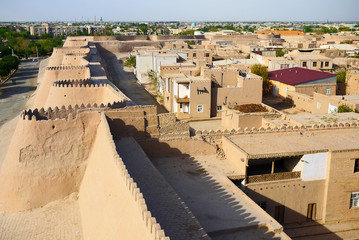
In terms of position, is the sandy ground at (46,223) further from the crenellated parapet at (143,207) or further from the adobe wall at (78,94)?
the adobe wall at (78,94)

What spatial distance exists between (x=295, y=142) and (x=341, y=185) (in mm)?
A: 2351

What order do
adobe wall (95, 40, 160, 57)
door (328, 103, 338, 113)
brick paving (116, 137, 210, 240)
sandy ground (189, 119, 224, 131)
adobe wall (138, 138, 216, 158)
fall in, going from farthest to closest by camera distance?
adobe wall (95, 40, 160, 57)
sandy ground (189, 119, 224, 131)
door (328, 103, 338, 113)
adobe wall (138, 138, 216, 158)
brick paving (116, 137, 210, 240)

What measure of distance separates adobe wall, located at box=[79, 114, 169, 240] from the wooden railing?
A: 536cm

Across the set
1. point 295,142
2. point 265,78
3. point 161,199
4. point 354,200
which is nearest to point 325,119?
point 295,142

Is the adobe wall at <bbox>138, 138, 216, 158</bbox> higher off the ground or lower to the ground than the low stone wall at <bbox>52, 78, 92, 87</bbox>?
lower

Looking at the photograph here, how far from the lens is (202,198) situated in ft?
40.9

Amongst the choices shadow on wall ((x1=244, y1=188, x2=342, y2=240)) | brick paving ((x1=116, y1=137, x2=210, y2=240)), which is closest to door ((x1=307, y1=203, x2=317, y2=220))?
shadow on wall ((x1=244, y1=188, x2=342, y2=240))

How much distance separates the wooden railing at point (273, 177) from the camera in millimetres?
14242

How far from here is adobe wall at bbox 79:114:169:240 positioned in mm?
8120

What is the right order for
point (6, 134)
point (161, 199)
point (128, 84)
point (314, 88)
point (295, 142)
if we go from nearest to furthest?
point (161, 199) < point (295, 142) < point (6, 134) < point (314, 88) < point (128, 84)

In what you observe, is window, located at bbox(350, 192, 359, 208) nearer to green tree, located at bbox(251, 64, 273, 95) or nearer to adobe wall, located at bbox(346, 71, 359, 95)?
adobe wall, located at bbox(346, 71, 359, 95)

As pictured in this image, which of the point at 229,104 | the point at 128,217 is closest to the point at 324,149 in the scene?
the point at 128,217

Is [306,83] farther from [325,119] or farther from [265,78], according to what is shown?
[325,119]

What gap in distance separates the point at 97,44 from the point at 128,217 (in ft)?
207
